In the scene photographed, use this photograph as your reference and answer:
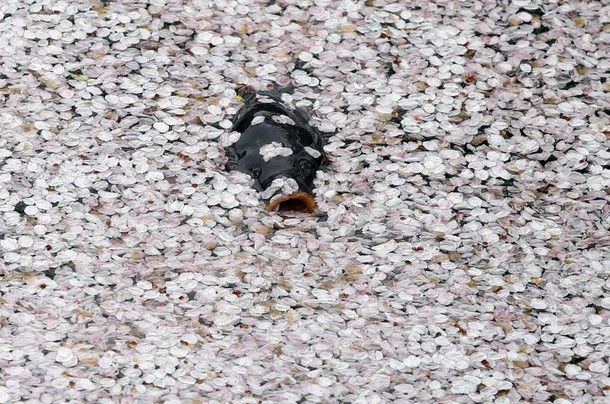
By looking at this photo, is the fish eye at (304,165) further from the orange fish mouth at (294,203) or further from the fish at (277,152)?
the orange fish mouth at (294,203)

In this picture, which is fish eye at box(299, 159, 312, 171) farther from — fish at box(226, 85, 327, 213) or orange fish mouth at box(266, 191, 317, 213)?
orange fish mouth at box(266, 191, 317, 213)

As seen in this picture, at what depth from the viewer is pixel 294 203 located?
4.06 m

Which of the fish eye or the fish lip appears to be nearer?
the fish lip

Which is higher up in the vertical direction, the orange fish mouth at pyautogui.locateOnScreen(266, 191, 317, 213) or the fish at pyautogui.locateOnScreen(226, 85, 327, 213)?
the fish at pyautogui.locateOnScreen(226, 85, 327, 213)

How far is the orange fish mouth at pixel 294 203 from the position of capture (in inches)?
156

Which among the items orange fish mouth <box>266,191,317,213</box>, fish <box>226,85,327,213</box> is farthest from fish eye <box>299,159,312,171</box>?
orange fish mouth <box>266,191,317,213</box>

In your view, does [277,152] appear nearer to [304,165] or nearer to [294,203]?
[304,165]

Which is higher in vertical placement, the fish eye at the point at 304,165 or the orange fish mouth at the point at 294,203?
the fish eye at the point at 304,165

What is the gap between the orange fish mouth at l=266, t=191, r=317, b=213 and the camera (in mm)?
3958

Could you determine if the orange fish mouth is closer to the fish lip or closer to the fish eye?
the fish lip

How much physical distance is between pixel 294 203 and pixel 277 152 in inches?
9.5

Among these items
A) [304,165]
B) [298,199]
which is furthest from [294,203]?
[304,165]

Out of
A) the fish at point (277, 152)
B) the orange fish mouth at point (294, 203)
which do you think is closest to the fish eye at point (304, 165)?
the fish at point (277, 152)

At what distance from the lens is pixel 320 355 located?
3.50 metres
